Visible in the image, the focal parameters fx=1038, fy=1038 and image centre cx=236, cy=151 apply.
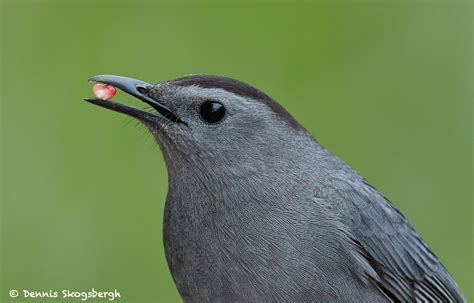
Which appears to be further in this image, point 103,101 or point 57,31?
point 57,31

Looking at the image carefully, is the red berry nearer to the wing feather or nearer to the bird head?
the bird head

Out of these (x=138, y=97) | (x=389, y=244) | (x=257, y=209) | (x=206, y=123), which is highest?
(x=138, y=97)

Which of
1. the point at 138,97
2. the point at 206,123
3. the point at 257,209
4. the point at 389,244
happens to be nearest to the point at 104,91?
the point at 138,97

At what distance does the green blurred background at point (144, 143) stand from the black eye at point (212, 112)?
105 inches

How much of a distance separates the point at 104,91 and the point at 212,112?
74 cm

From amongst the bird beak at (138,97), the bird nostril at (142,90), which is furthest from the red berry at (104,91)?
the bird nostril at (142,90)

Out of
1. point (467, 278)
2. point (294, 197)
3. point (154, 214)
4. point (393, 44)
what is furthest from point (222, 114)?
point (393, 44)

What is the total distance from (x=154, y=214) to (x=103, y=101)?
374cm

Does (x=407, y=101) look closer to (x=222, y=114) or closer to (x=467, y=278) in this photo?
(x=467, y=278)

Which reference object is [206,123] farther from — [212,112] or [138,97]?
[138,97]

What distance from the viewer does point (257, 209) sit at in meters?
6.89

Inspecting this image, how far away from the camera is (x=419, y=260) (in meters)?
7.45

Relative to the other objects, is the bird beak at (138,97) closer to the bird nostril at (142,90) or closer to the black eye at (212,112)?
the bird nostril at (142,90)

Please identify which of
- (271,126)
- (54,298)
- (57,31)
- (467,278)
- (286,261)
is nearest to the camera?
(286,261)
